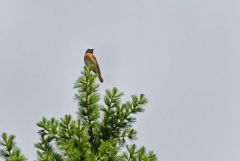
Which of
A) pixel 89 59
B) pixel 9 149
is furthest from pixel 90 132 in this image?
pixel 89 59

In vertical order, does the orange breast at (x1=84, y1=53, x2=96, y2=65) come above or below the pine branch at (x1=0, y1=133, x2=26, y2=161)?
above

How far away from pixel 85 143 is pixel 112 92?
0.96 m

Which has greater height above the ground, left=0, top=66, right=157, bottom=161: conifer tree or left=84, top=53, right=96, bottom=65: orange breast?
left=84, top=53, right=96, bottom=65: orange breast

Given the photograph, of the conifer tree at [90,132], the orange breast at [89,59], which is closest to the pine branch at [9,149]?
the conifer tree at [90,132]

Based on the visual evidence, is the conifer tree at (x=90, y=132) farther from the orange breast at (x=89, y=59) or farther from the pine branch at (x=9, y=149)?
the orange breast at (x=89, y=59)

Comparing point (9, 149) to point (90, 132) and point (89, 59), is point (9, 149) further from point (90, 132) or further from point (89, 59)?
point (89, 59)

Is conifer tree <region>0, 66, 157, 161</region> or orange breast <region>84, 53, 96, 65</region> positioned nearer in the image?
conifer tree <region>0, 66, 157, 161</region>

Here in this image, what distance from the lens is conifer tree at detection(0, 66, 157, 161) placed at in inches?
251

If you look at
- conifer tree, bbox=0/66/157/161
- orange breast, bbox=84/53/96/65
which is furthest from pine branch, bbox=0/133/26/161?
orange breast, bbox=84/53/96/65

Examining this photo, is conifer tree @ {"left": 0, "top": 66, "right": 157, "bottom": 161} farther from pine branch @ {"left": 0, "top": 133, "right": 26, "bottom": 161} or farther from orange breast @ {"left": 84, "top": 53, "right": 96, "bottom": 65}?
orange breast @ {"left": 84, "top": 53, "right": 96, "bottom": 65}

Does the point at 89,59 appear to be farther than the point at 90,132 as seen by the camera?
Yes

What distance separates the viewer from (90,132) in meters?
7.06

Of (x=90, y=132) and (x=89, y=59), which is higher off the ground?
(x=89, y=59)

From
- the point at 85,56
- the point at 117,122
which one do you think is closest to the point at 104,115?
the point at 117,122
